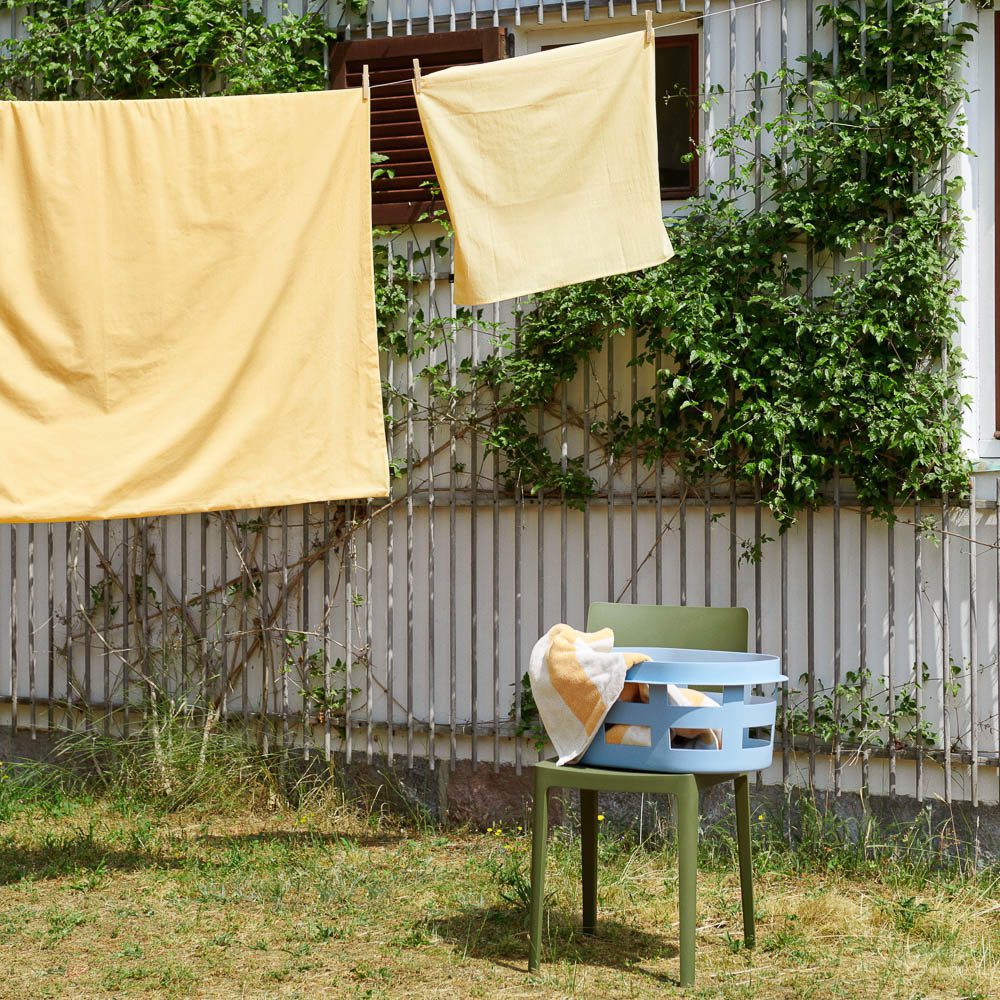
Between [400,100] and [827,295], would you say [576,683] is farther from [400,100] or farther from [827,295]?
[400,100]

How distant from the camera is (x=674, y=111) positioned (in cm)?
546

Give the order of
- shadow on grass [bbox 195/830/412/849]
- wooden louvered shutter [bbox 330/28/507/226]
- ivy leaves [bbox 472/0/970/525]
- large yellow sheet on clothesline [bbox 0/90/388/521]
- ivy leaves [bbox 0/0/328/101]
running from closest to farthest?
large yellow sheet on clothesline [bbox 0/90/388/521], ivy leaves [bbox 472/0/970/525], shadow on grass [bbox 195/830/412/849], wooden louvered shutter [bbox 330/28/507/226], ivy leaves [bbox 0/0/328/101]

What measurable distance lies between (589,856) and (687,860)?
60 centimetres

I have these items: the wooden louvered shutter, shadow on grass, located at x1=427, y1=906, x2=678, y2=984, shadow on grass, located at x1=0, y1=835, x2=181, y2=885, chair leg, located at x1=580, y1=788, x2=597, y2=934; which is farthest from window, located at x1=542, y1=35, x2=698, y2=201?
shadow on grass, located at x1=0, y1=835, x2=181, y2=885

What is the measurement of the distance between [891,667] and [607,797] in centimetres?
130

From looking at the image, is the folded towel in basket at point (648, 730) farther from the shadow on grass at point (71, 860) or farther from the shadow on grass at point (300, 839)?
the shadow on grass at point (71, 860)

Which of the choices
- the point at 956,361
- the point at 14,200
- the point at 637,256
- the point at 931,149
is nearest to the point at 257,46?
the point at 14,200

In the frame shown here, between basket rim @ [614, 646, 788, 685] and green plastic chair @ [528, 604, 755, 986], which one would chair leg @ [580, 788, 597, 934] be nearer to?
green plastic chair @ [528, 604, 755, 986]

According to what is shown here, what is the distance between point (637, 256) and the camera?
4160 mm

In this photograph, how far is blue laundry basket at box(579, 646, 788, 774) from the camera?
12.0 ft

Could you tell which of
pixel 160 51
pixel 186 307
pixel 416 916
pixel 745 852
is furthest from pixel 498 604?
pixel 160 51

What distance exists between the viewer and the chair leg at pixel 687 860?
3.66 m

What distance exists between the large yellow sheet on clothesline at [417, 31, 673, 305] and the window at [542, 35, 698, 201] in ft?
4.00

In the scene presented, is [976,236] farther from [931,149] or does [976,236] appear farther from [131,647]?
[131,647]
